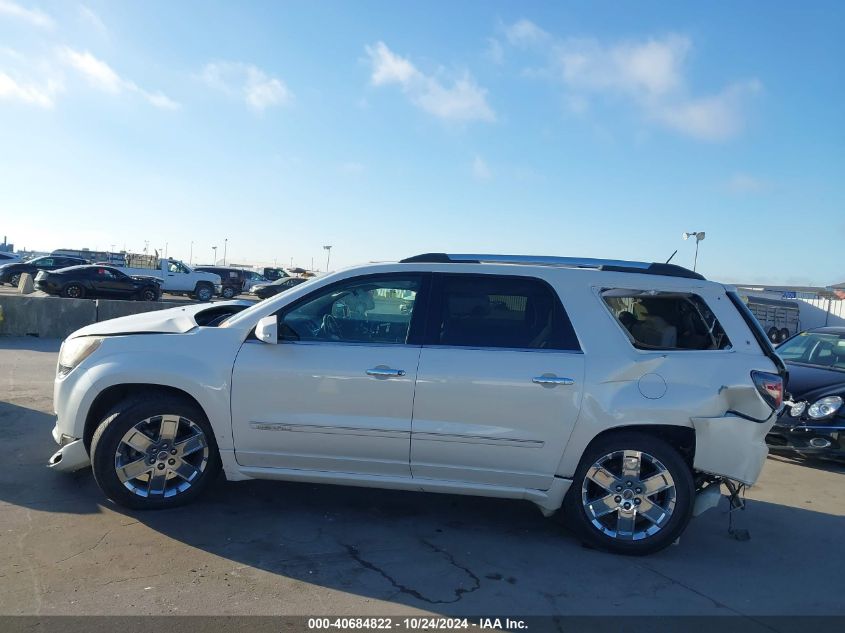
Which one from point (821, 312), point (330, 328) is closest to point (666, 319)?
point (330, 328)

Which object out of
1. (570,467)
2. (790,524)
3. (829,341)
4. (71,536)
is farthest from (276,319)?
(829,341)

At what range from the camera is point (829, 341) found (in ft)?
27.4

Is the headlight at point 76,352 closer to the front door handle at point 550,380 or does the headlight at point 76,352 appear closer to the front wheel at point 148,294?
the front door handle at point 550,380

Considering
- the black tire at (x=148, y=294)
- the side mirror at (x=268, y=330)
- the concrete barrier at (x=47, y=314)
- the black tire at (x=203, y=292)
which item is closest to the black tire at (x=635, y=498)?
the side mirror at (x=268, y=330)

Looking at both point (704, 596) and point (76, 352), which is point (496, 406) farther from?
point (76, 352)

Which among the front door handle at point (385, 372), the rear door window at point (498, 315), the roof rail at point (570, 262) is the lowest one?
the front door handle at point (385, 372)

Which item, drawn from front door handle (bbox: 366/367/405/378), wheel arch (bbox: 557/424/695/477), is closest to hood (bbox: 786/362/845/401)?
wheel arch (bbox: 557/424/695/477)

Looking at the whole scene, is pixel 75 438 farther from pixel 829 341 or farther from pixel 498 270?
pixel 829 341

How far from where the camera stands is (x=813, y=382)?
23.0 ft

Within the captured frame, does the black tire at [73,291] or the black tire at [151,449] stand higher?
the black tire at [73,291]

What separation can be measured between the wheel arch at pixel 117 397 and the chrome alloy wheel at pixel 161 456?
16 centimetres

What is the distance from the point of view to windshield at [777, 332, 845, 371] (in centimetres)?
788

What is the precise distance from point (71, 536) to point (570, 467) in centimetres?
319

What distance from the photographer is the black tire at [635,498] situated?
405 centimetres
